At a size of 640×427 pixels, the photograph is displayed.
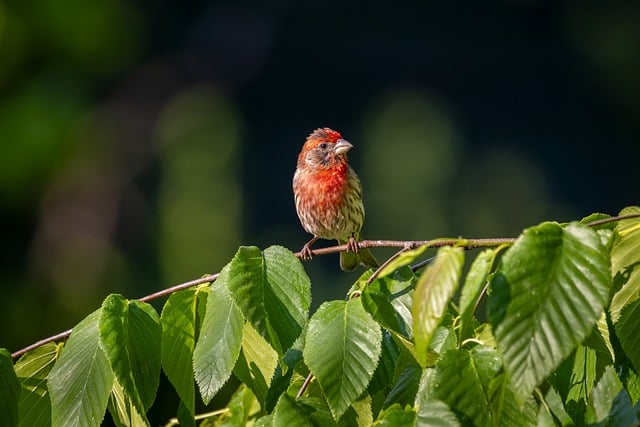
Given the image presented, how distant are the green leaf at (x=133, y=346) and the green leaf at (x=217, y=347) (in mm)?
79

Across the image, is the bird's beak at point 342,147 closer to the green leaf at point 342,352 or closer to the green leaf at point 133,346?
the green leaf at point 133,346

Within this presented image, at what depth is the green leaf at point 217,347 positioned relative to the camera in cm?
179

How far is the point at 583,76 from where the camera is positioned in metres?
9.42

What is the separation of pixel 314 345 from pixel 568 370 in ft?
1.44

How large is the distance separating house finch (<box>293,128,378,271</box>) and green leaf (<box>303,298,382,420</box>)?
103 inches

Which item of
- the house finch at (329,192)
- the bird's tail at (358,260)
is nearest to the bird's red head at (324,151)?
the house finch at (329,192)

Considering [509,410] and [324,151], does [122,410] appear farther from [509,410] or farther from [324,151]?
[324,151]

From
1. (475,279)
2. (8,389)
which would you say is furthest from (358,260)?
(475,279)

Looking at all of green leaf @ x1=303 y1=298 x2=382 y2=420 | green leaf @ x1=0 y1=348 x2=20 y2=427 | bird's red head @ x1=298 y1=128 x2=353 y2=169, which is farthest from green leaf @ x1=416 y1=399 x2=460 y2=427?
bird's red head @ x1=298 y1=128 x2=353 y2=169

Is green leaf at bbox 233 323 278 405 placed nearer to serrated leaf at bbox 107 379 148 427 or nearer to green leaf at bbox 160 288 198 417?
green leaf at bbox 160 288 198 417

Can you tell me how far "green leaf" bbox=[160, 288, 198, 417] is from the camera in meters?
1.94

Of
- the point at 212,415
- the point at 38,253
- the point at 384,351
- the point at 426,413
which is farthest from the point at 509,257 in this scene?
the point at 38,253

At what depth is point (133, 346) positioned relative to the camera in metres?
1.85

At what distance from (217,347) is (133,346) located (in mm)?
151
